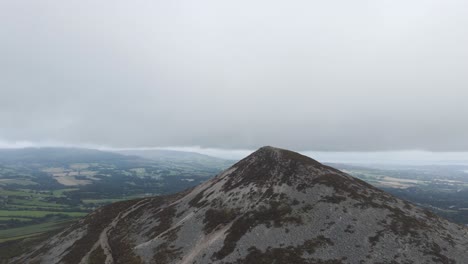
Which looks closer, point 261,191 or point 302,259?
point 302,259

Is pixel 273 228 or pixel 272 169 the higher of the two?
pixel 272 169

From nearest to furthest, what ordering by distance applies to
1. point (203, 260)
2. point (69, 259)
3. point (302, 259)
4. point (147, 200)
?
point (302, 259) → point (203, 260) → point (69, 259) → point (147, 200)

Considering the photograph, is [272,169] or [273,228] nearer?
[273,228]

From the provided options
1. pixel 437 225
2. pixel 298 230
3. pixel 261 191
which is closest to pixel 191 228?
pixel 261 191

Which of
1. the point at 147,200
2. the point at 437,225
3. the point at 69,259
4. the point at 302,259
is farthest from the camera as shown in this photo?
the point at 147,200

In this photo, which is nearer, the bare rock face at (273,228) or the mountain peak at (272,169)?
the bare rock face at (273,228)

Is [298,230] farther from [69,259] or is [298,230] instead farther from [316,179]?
[69,259]

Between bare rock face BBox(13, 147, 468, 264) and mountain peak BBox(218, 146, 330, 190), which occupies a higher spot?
mountain peak BBox(218, 146, 330, 190)

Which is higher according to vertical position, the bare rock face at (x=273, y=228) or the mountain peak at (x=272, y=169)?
the mountain peak at (x=272, y=169)
